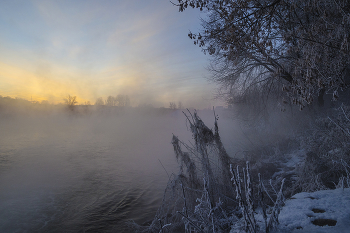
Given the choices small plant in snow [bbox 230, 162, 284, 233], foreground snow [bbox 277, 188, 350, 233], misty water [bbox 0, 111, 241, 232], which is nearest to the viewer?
small plant in snow [bbox 230, 162, 284, 233]

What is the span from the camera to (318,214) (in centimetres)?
238

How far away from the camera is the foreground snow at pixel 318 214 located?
6.72ft

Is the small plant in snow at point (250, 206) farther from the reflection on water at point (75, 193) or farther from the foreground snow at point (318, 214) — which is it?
the reflection on water at point (75, 193)

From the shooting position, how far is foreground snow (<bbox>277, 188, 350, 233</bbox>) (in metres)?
2.05

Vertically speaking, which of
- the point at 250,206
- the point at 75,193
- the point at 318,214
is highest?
the point at 250,206

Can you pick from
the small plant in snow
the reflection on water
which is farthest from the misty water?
the small plant in snow

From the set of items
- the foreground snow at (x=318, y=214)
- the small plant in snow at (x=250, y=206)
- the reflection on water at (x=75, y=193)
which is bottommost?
the reflection on water at (x=75, y=193)

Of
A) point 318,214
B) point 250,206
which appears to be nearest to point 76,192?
point 250,206

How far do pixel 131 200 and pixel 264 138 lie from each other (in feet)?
36.6

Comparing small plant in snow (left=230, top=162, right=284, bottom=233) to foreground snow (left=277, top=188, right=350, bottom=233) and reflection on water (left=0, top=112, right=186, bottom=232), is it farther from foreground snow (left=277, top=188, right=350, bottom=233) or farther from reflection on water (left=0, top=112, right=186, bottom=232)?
reflection on water (left=0, top=112, right=186, bottom=232)

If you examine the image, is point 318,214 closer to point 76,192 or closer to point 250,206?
point 250,206

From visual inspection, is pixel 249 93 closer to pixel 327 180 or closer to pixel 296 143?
pixel 296 143

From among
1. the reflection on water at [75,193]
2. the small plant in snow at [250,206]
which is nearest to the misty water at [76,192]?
the reflection on water at [75,193]

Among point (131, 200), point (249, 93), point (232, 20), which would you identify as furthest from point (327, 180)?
point (249, 93)
